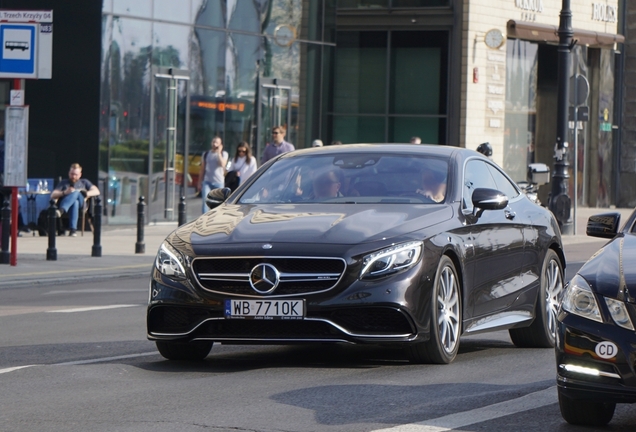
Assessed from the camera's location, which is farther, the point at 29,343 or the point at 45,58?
the point at 45,58

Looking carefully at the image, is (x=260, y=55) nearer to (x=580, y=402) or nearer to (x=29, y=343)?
(x=29, y=343)

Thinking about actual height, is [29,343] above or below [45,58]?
below

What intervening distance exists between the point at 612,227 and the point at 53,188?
18899 mm

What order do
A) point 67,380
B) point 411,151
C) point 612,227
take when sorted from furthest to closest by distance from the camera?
point 411,151 → point 67,380 → point 612,227

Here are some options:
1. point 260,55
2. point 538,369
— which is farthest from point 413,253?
point 260,55

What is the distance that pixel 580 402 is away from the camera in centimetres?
689

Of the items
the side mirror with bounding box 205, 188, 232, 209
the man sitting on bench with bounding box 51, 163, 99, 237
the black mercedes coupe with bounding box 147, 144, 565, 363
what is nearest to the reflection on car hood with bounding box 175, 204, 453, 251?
the black mercedes coupe with bounding box 147, 144, 565, 363

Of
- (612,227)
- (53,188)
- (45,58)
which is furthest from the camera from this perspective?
(53,188)

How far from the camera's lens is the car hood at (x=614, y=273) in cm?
661

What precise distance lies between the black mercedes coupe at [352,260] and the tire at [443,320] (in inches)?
0.5

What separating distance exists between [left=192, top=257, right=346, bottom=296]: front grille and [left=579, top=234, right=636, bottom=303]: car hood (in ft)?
6.51

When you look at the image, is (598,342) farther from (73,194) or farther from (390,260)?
(73,194)

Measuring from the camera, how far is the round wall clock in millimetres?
35562

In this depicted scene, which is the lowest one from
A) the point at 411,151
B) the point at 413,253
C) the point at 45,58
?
the point at 413,253
